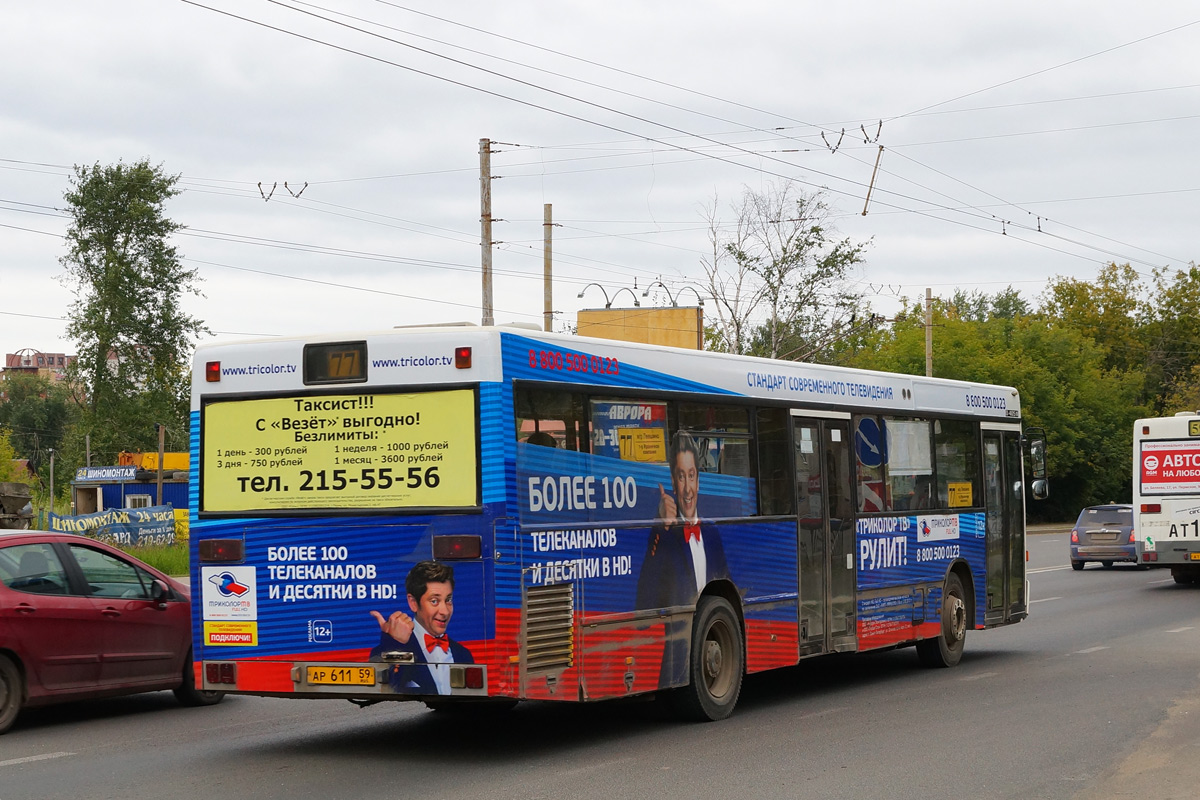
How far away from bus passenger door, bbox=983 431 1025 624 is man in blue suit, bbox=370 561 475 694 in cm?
872

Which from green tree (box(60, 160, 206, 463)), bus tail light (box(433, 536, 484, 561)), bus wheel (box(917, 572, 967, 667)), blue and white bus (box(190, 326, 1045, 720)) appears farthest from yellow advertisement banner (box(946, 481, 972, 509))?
green tree (box(60, 160, 206, 463))

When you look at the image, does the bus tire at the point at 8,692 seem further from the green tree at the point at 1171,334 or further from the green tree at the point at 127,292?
the green tree at the point at 1171,334

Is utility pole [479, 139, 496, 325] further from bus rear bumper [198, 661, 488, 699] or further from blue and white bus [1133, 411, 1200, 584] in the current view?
bus rear bumper [198, 661, 488, 699]

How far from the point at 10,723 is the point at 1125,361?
83.7 metres

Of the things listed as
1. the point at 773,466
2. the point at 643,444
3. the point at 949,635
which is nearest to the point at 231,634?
the point at 643,444

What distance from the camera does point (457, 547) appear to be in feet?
29.2

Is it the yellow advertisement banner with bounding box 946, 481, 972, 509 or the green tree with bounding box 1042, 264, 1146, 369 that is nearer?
the yellow advertisement banner with bounding box 946, 481, 972, 509

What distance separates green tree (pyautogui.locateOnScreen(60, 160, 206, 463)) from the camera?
62438 mm

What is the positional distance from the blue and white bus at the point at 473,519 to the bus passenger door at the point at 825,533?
0.89 m

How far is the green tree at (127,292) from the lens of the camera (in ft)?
205

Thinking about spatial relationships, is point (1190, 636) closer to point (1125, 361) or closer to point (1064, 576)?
point (1064, 576)

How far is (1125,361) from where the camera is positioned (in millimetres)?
86062

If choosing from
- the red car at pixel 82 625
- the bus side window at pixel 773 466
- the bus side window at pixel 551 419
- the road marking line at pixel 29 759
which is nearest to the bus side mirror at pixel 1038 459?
the bus side window at pixel 773 466

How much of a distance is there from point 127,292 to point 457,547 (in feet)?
189
